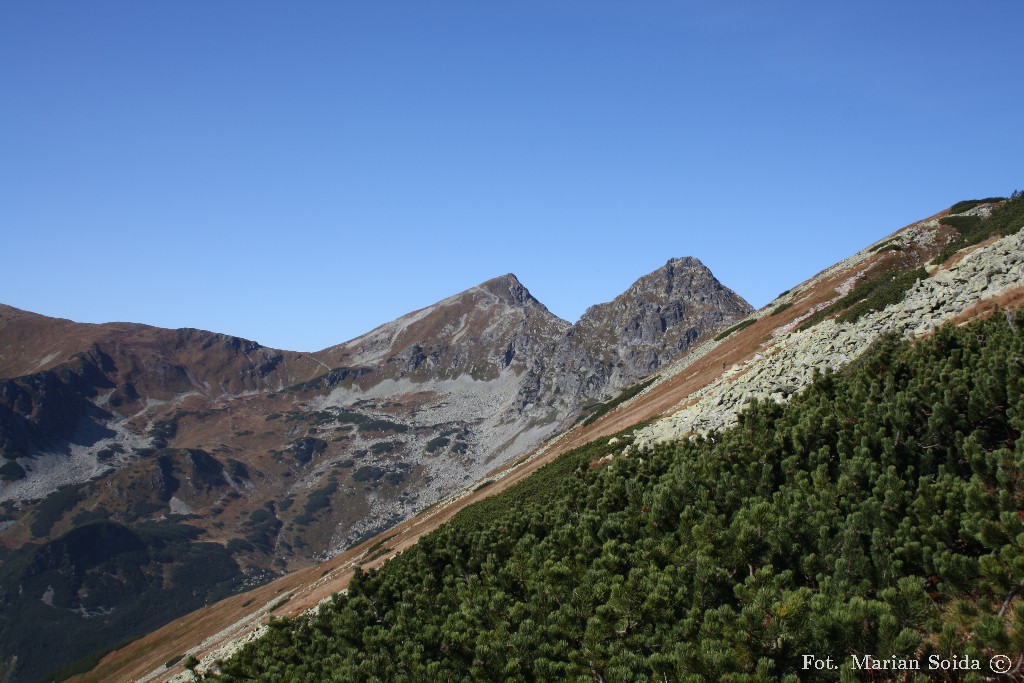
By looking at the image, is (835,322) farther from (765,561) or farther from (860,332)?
(765,561)

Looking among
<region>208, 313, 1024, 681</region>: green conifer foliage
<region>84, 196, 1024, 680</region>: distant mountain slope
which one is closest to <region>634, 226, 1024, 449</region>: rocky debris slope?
<region>84, 196, 1024, 680</region>: distant mountain slope

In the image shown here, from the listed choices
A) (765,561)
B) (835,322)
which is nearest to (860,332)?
(835,322)

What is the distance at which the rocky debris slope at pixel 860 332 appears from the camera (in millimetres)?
26906

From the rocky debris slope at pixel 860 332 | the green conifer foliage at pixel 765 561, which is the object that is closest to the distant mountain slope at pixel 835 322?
the rocky debris slope at pixel 860 332

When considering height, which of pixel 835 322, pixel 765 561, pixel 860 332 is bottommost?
pixel 765 561

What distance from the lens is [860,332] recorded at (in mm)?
31172

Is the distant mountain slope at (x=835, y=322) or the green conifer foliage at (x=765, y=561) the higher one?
the distant mountain slope at (x=835, y=322)

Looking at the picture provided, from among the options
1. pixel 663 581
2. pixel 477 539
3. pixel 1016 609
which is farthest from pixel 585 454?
pixel 1016 609

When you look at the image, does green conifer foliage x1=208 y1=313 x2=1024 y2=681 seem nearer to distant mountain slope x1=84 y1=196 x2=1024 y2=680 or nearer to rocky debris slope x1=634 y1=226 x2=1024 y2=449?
distant mountain slope x1=84 y1=196 x2=1024 y2=680

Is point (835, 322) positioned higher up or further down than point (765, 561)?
higher up

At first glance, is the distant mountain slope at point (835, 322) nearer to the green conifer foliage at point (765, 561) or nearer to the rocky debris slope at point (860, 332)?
the rocky debris slope at point (860, 332)

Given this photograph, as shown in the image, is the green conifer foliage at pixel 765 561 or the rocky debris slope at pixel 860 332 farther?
the rocky debris slope at pixel 860 332

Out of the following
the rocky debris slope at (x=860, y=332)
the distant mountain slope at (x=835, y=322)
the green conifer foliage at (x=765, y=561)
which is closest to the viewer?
the green conifer foliage at (x=765, y=561)

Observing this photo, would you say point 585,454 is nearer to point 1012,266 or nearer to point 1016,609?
point 1012,266
